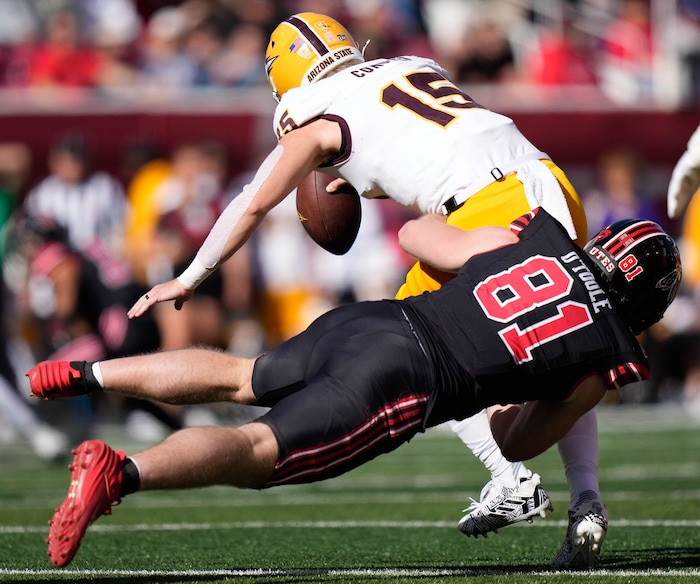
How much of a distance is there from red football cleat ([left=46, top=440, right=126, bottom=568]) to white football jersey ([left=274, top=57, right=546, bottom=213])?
1.46m

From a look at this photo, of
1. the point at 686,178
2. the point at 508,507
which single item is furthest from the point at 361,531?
the point at 686,178

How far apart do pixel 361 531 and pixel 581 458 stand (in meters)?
1.16

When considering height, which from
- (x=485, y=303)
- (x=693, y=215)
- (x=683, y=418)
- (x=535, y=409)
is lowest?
(x=683, y=418)

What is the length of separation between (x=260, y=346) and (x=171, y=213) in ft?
5.23

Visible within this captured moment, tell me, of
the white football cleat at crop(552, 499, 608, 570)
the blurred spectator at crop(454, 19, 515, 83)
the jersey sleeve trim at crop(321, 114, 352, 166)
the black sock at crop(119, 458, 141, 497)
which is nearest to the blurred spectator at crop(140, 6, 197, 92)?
the blurred spectator at crop(454, 19, 515, 83)

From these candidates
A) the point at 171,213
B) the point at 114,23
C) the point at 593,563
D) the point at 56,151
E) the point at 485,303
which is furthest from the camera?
the point at 114,23

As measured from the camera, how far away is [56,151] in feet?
39.3

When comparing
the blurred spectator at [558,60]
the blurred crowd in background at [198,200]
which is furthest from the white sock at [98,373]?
the blurred spectator at [558,60]

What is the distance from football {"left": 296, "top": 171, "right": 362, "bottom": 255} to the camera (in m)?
4.52

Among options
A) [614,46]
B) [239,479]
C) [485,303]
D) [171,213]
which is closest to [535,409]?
[485,303]

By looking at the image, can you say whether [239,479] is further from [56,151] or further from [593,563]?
[56,151]

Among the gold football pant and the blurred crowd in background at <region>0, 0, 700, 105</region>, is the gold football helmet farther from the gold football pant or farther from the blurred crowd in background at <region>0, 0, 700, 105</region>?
the blurred crowd in background at <region>0, 0, 700, 105</region>

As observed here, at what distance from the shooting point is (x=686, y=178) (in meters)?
4.66

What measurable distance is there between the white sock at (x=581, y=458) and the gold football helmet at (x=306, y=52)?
1.43 m
